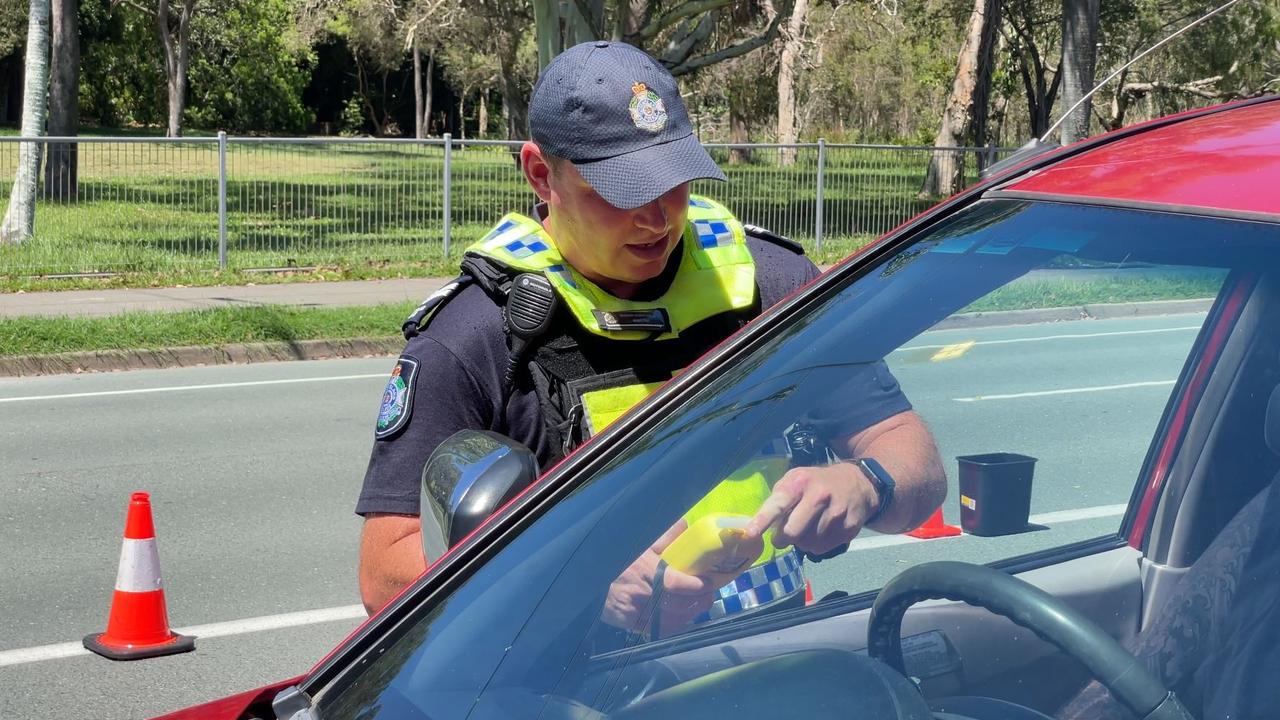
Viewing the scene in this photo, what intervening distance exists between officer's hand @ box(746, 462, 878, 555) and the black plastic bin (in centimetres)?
12

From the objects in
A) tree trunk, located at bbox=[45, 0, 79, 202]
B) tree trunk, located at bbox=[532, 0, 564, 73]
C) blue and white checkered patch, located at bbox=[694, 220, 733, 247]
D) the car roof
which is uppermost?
tree trunk, located at bbox=[532, 0, 564, 73]

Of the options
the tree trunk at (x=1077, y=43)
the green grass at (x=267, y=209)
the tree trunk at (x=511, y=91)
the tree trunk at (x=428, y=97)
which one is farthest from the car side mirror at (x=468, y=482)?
the tree trunk at (x=428, y=97)

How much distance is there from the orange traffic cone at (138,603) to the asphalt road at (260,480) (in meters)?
0.06

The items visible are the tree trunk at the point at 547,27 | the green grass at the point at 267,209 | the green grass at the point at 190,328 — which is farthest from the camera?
the tree trunk at the point at 547,27

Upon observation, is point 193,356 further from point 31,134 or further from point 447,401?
point 447,401

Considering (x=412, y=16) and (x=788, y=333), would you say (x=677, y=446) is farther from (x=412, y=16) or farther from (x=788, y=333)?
(x=412, y=16)

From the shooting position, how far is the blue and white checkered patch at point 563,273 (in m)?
2.41

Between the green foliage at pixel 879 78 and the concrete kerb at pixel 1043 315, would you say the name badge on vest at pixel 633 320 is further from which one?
the green foliage at pixel 879 78

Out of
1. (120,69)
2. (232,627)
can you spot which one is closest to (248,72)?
(120,69)

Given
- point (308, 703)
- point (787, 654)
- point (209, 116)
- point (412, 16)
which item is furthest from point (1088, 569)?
point (209, 116)

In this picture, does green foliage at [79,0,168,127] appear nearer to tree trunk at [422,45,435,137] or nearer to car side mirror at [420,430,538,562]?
tree trunk at [422,45,435,137]

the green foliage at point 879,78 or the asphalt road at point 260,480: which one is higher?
the green foliage at point 879,78

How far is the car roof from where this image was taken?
1.56 metres

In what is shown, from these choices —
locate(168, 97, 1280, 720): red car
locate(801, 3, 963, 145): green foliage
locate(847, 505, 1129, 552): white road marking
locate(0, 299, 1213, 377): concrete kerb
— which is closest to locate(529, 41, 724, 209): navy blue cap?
locate(168, 97, 1280, 720): red car
